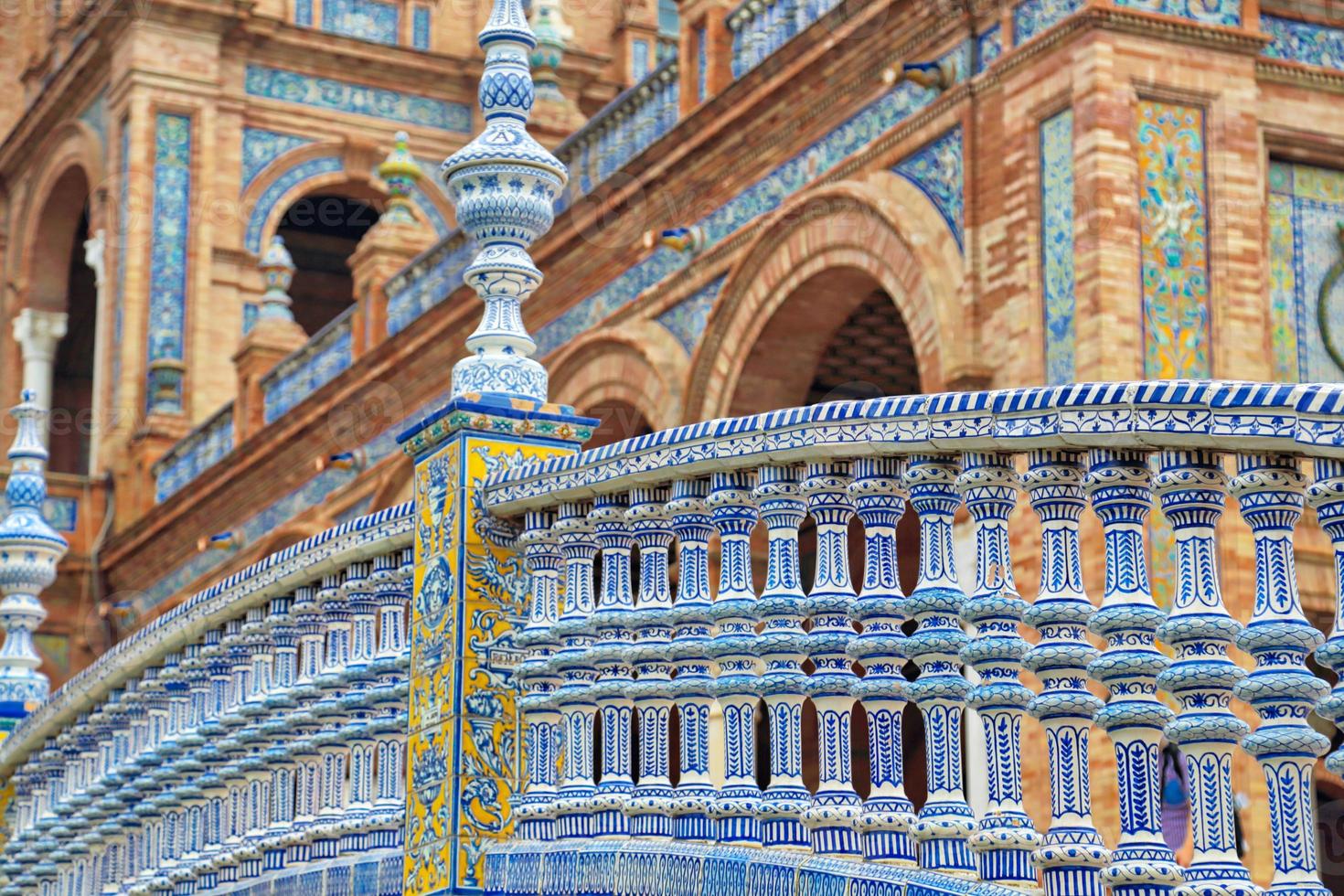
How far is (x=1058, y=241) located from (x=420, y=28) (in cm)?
1633

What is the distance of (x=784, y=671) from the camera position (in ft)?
17.1

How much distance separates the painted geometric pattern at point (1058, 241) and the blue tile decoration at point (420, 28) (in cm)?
1589

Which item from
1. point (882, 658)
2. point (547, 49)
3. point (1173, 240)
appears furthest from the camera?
point (547, 49)

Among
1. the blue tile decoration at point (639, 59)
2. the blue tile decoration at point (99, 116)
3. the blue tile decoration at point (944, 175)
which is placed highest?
the blue tile decoration at point (639, 59)

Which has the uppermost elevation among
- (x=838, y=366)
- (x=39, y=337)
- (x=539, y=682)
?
(x=39, y=337)

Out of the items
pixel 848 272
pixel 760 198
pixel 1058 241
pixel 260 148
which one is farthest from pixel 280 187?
pixel 1058 241

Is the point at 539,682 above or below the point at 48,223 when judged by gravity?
below

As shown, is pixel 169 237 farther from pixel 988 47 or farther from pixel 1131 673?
pixel 1131 673

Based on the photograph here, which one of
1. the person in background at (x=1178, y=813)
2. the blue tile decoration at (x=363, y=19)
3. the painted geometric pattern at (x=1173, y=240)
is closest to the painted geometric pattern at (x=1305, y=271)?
the painted geometric pattern at (x=1173, y=240)

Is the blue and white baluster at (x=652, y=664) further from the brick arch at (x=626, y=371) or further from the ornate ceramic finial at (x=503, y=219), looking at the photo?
the brick arch at (x=626, y=371)

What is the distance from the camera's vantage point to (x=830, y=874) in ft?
16.1

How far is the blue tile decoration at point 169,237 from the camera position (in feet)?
86.1

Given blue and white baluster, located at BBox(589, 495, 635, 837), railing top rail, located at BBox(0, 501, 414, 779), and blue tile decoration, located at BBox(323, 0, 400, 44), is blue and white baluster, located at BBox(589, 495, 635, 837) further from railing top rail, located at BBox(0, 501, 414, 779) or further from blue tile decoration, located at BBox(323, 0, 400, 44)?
blue tile decoration, located at BBox(323, 0, 400, 44)

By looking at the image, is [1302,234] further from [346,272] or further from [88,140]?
[346,272]
